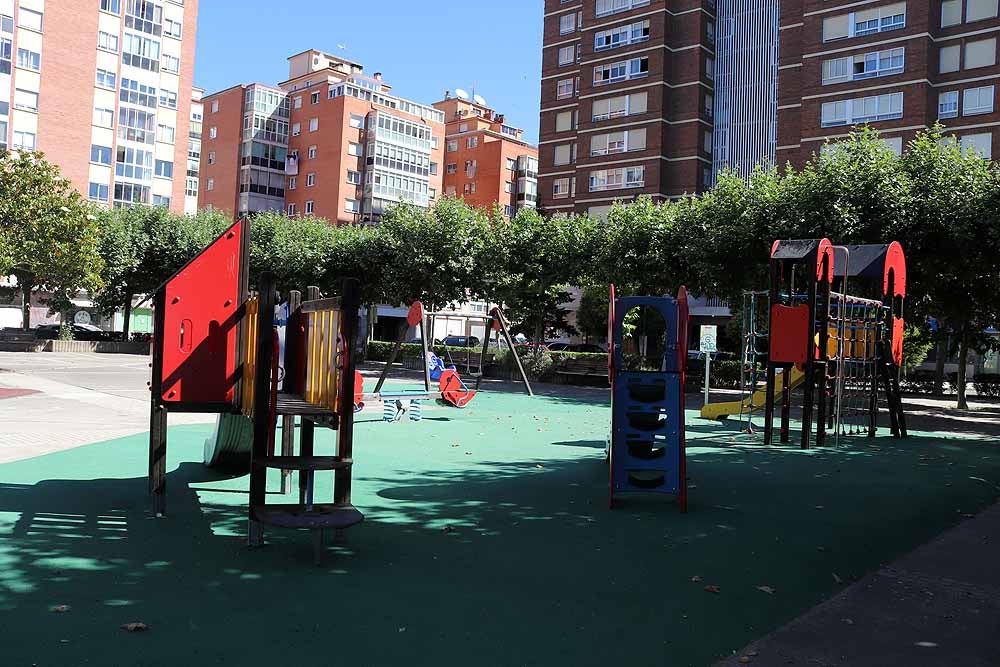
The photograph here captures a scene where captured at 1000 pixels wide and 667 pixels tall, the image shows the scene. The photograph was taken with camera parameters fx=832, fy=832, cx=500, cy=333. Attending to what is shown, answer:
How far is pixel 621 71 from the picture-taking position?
59.4 meters

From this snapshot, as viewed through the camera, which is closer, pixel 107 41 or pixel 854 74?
pixel 854 74

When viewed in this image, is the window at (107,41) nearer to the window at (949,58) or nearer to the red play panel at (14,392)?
the red play panel at (14,392)

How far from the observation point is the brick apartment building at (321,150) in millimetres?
77250

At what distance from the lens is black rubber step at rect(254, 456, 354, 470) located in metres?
5.43

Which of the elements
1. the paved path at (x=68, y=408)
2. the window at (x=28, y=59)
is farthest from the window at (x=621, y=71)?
the paved path at (x=68, y=408)

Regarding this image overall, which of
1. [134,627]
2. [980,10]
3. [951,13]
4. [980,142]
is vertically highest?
[951,13]

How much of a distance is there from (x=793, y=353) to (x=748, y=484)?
4484 millimetres

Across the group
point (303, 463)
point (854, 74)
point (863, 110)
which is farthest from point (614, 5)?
point (303, 463)

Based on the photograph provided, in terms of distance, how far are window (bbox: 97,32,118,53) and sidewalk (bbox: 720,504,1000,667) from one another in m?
66.0

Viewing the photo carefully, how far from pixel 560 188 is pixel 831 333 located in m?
51.2

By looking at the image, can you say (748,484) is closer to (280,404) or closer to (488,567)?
(488,567)

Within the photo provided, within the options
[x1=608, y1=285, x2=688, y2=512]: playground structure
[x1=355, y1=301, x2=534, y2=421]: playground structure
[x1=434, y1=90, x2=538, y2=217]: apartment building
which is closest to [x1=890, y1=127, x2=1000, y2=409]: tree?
[x1=355, y1=301, x2=534, y2=421]: playground structure

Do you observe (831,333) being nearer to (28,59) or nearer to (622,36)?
(622,36)

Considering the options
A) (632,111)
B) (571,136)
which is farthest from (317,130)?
(632,111)
